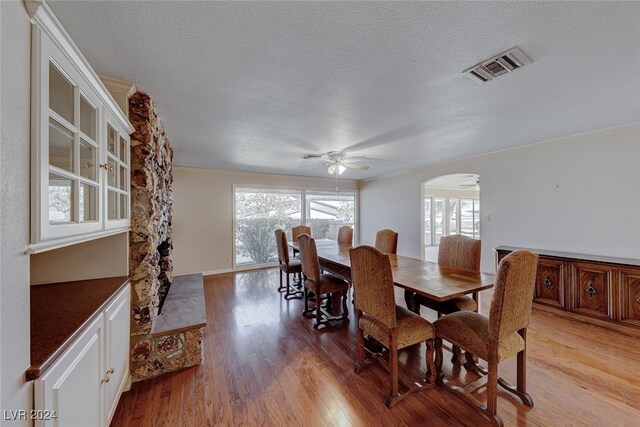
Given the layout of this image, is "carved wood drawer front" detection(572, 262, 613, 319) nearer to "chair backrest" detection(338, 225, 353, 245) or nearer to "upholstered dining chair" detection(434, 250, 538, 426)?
"upholstered dining chair" detection(434, 250, 538, 426)

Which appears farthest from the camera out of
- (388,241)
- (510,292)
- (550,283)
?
(388,241)

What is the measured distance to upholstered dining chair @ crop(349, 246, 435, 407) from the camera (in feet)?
5.34

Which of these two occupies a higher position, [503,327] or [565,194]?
[565,194]

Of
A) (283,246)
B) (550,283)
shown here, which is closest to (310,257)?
(283,246)

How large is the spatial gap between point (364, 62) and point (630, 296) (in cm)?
378

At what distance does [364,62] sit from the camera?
1.58 meters

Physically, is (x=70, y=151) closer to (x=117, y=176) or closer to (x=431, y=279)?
(x=117, y=176)

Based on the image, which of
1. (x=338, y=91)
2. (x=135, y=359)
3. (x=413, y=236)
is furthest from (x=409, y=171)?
(x=135, y=359)

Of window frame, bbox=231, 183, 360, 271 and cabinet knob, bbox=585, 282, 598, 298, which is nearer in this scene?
cabinet knob, bbox=585, 282, 598, 298

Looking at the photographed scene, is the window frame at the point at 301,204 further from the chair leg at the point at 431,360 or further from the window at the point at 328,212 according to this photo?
the chair leg at the point at 431,360

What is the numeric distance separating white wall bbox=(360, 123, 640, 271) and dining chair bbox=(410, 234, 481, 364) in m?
2.11

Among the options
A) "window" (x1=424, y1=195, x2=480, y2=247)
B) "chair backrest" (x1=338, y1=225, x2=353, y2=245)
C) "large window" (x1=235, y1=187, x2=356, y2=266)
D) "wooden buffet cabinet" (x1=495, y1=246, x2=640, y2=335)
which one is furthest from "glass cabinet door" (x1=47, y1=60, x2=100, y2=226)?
"window" (x1=424, y1=195, x2=480, y2=247)

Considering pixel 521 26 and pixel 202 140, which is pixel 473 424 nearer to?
pixel 521 26

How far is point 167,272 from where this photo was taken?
10.1 ft
